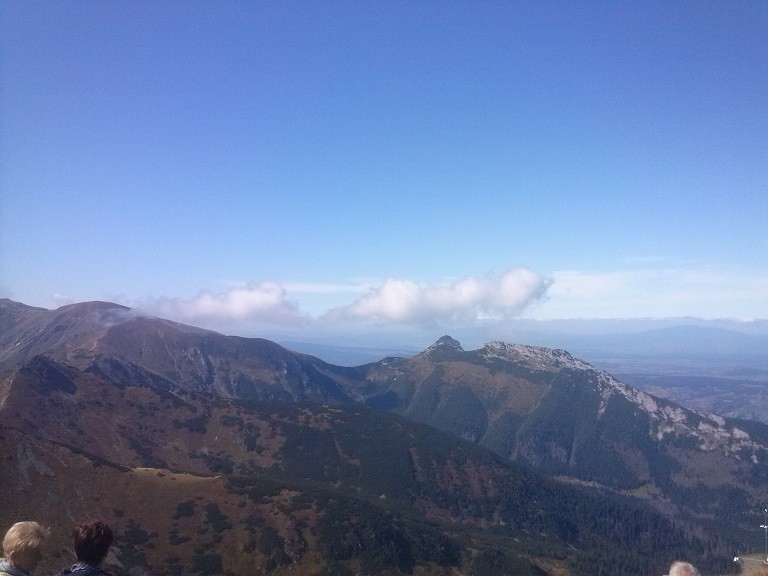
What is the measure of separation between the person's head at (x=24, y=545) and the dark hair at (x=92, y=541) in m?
0.73

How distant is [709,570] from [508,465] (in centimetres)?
5621

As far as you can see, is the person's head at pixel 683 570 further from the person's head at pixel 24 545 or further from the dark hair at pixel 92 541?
the person's head at pixel 24 545

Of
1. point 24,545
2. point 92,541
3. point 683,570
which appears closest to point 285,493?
point 683,570

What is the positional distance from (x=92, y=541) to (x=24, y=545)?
1.08 m

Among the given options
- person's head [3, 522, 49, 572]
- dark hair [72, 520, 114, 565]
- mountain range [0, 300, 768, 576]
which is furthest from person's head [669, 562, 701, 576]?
mountain range [0, 300, 768, 576]

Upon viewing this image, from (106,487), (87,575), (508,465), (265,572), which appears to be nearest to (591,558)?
(508,465)

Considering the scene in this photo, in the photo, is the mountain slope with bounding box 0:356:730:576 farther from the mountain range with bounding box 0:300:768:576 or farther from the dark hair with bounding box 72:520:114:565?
the dark hair with bounding box 72:520:114:565

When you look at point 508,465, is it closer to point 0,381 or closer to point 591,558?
point 591,558

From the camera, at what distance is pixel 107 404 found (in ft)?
471


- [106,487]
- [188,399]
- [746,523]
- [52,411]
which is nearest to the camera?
[106,487]

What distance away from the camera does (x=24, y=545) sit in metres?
8.30

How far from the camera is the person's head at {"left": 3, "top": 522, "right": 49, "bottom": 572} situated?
324 inches

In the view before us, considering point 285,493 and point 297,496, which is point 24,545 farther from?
point 285,493

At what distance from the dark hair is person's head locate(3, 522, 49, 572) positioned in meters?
0.73
